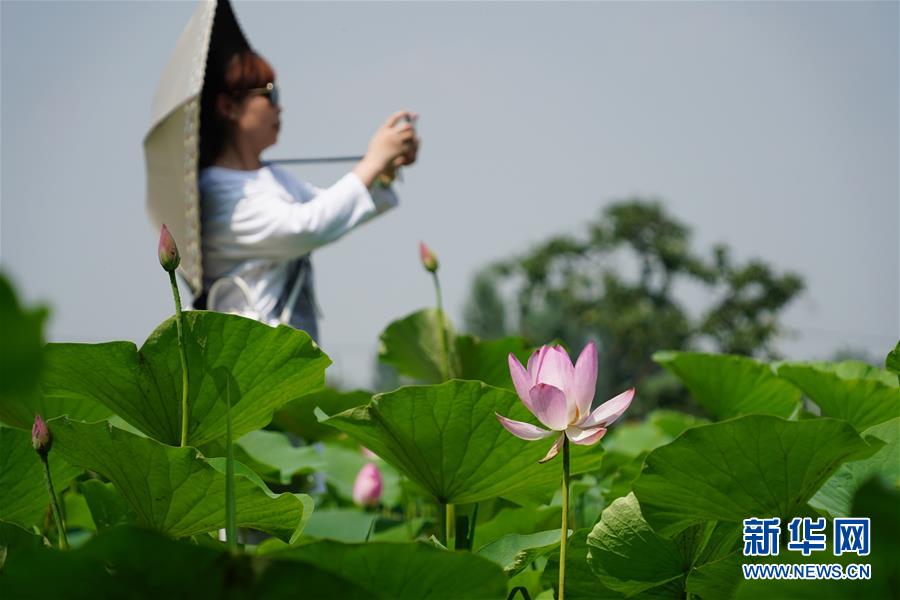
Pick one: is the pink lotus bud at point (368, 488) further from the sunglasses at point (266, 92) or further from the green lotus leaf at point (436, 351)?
the sunglasses at point (266, 92)

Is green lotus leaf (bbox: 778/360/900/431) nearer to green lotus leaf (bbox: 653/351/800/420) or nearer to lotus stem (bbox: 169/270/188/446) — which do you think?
green lotus leaf (bbox: 653/351/800/420)

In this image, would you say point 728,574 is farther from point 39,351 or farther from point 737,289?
point 737,289

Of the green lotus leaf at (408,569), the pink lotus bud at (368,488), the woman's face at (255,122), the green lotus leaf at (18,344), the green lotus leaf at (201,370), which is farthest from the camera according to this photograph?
the woman's face at (255,122)

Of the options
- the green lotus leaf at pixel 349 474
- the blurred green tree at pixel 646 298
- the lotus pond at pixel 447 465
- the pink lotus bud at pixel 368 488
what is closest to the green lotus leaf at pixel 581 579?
the lotus pond at pixel 447 465

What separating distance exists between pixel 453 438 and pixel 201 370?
16 cm

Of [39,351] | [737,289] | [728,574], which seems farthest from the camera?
[737,289]

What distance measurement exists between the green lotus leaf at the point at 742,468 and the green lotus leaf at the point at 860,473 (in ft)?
0.23

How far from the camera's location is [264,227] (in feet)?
5.06

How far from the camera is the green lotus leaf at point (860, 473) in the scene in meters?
0.60

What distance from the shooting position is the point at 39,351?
0.64 ft

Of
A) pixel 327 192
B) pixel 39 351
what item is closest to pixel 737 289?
pixel 327 192

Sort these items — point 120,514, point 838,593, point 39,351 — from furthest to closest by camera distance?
1. point 120,514
2. point 838,593
3. point 39,351

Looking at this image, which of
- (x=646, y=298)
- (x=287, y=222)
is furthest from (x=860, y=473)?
(x=646, y=298)

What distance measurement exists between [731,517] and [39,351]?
0.44m
